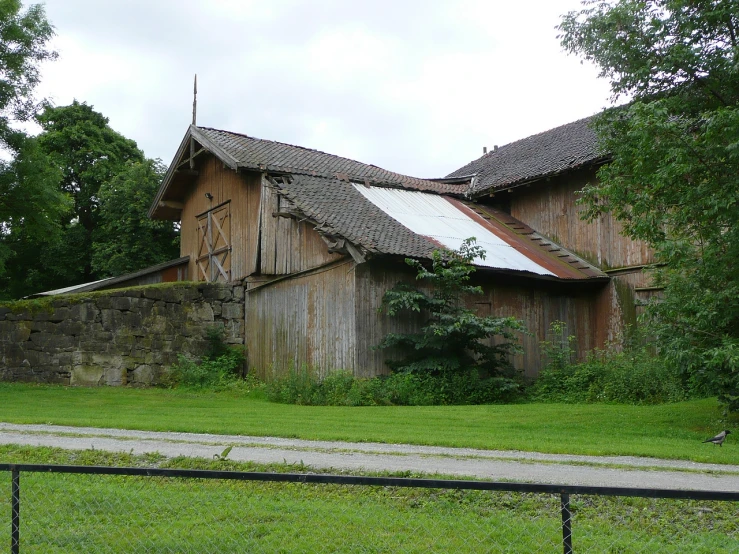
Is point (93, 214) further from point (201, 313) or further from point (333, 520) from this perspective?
point (333, 520)

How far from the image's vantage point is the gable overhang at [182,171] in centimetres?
2419

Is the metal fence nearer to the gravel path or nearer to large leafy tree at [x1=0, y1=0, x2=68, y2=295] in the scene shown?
the gravel path

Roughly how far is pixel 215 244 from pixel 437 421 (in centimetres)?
1403

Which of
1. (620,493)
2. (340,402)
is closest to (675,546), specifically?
(620,493)

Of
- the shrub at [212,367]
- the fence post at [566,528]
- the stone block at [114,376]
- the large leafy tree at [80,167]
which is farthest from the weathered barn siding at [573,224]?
the large leafy tree at [80,167]

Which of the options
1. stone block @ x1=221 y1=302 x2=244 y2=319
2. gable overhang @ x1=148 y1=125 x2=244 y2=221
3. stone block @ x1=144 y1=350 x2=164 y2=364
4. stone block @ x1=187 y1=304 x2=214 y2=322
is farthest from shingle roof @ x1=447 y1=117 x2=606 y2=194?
stone block @ x1=144 y1=350 x2=164 y2=364

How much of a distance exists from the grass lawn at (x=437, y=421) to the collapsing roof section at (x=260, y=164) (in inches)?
314

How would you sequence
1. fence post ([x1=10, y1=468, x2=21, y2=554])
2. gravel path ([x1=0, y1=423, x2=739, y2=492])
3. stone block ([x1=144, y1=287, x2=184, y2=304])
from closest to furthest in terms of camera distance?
1. fence post ([x1=10, y1=468, x2=21, y2=554])
2. gravel path ([x1=0, y1=423, x2=739, y2=492])
3. stone block ([x1=144, y1=287, x2=184, y2=304])

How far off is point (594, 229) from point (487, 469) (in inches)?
642

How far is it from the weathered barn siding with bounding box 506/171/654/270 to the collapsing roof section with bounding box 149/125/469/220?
8.42 ft

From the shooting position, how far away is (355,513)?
23.5 feet

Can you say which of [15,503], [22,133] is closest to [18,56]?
[22,133]

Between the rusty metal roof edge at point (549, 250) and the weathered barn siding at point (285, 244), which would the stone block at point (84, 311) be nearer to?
the weathered barn siding at point (285, 244)

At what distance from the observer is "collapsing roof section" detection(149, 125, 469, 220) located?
2364 cm
